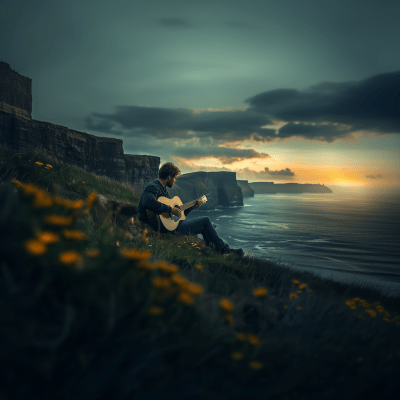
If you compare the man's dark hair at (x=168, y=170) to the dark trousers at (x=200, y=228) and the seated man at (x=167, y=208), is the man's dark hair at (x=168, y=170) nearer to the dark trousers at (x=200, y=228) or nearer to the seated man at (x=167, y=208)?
the seated man at (x=167, y=208)

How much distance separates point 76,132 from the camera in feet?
116

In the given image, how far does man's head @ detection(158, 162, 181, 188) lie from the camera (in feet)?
18.9

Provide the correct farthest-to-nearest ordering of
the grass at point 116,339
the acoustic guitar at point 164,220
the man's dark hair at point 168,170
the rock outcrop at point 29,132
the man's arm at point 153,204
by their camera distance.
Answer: the rock outcrop at point 29,132
the man's dark hair at point 168,170
the acoustic guitar at point 164,220
the man's arm at point 153,204
the grass at point 116,339

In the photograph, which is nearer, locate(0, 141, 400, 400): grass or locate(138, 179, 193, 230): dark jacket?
locate(0, 141, 400, 400): grass

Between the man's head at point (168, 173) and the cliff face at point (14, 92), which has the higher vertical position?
the cliff face at point (14, 92)

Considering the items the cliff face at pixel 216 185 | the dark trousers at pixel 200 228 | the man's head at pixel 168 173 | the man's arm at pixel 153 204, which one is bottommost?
the dark trousers at pixel 200 228

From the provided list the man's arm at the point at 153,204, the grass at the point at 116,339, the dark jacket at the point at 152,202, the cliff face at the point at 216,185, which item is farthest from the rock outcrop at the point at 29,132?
the cliff face at the point at 216,185

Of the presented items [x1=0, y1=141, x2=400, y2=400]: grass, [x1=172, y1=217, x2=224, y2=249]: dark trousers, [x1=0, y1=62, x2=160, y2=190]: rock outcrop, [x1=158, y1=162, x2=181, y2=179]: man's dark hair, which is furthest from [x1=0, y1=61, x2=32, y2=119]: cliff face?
[x1=0, y1=141, x2=400, y2=400]: grass

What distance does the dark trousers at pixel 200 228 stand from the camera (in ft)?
19.6

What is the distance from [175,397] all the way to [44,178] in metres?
6.04

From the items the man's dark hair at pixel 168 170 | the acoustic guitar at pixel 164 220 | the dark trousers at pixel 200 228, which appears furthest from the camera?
the dark trousers at pixel 200 228

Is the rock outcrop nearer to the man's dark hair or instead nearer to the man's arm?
the man's dark hair

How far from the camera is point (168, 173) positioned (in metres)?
5.74

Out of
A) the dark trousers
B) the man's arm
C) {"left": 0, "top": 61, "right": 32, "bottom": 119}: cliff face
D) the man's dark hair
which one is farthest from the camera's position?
{"left": 0, "top": 61, "right": 32, "bottom": 119}: cliff face
